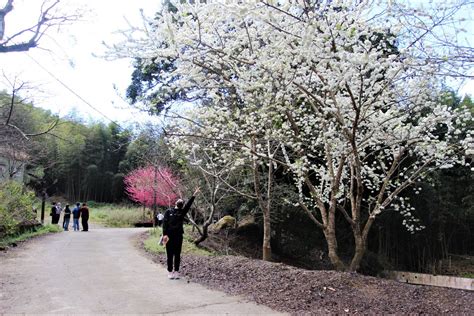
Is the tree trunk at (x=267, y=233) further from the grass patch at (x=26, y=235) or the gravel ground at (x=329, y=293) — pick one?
the grass patch at (x=26, y=235)

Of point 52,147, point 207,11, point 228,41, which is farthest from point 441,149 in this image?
point 52,147

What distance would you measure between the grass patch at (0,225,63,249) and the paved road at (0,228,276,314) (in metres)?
1.53

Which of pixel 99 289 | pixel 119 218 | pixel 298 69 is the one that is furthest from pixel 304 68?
pixel 119 218

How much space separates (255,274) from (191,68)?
138 inches

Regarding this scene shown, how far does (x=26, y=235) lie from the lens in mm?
13305

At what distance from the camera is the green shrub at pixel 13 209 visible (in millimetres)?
11531

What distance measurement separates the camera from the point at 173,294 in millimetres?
5777

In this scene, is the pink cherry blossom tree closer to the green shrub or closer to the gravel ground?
the green shrub

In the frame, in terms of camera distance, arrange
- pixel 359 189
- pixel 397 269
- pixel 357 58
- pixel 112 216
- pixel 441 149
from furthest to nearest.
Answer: pixel 112 216 < pixel 397 269 < pixel 359 189 < pixel 441 149 < pixel 357 58

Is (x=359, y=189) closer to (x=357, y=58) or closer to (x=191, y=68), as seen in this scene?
(x=357, y=58)

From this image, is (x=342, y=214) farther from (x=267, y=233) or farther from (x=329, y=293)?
(x=329, y=293)

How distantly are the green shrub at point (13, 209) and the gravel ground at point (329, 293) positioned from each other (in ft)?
22.7

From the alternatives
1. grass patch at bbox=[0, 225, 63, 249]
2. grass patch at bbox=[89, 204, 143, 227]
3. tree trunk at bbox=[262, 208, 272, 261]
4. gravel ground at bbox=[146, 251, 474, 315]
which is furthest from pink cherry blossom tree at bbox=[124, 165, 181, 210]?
gravel ground at bbox=[146, 251, 474, 315]

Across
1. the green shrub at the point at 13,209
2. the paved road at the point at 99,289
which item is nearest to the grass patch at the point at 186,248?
the paved road at the point at 99,289
